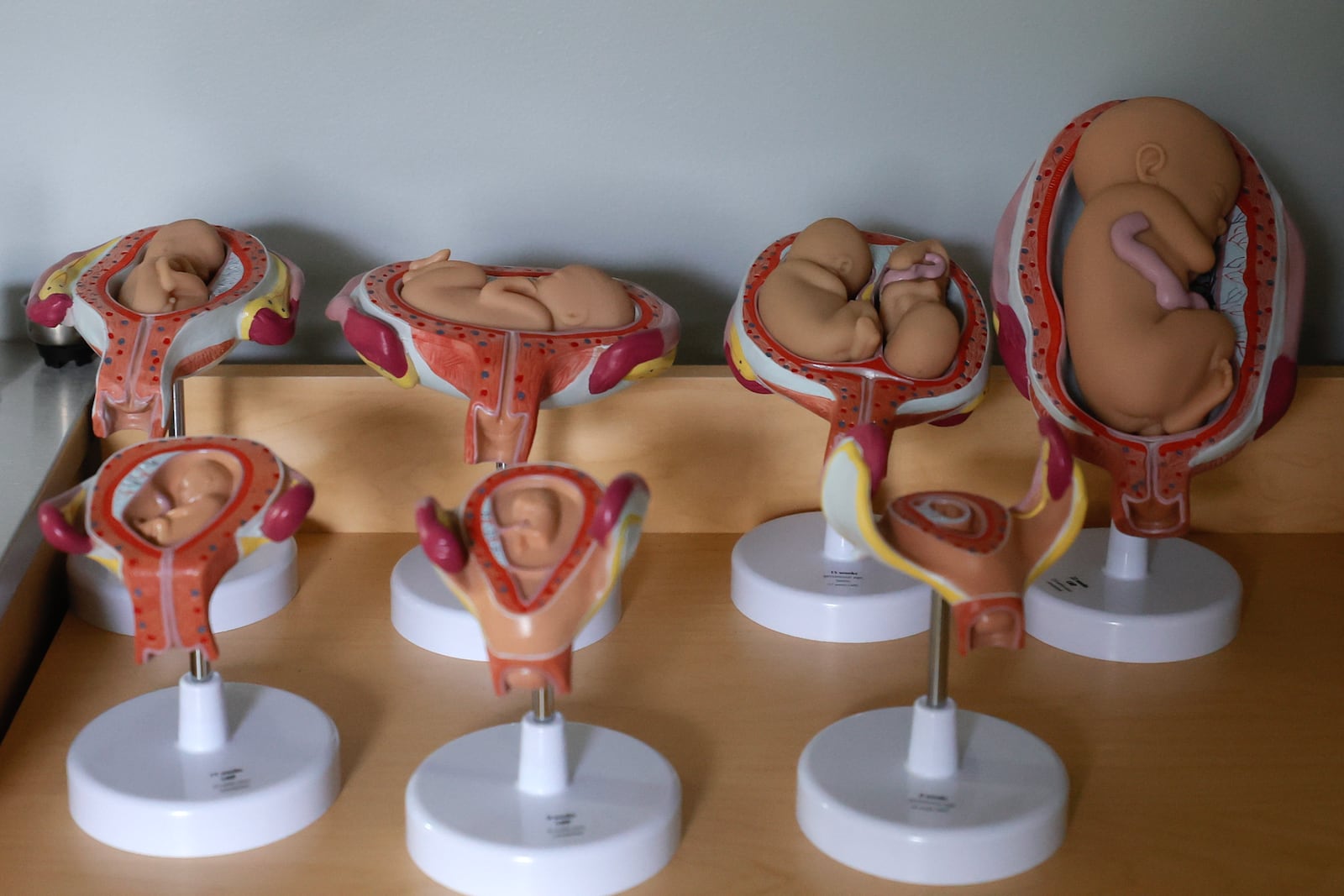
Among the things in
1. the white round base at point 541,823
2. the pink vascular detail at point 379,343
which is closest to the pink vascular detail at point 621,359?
the pink vascular detail at point 379,343

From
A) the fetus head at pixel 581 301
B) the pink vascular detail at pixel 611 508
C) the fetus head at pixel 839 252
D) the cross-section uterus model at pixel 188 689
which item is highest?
the fetus head at pixel 839 252

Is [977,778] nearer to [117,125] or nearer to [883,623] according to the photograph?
[883,623]

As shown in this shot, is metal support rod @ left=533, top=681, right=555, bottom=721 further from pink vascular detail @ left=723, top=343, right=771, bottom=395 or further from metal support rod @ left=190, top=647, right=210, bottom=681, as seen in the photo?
pink vascular detail @ left=723, top=343, right=771, bottom=395

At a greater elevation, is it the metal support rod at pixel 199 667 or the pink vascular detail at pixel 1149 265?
the pink vascular detail at pixel 1149 265

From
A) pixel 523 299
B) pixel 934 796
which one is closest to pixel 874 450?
pixel 934 796

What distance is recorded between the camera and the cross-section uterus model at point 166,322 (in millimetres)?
773

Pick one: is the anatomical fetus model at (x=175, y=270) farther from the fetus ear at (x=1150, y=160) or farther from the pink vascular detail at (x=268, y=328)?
the fetus ear at (x=1150, y=160)

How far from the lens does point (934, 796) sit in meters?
0.65

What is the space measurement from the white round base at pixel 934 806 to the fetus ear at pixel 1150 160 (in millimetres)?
328

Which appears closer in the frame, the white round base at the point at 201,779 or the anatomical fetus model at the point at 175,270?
the white round base at the point at 201,779

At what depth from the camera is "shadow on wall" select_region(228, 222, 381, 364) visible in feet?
3.25

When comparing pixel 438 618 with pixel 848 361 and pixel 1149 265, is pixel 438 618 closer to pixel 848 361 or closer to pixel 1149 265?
pixel 848 361

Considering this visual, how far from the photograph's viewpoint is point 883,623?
2.76ft

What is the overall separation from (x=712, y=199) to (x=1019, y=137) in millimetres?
214
